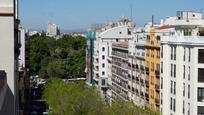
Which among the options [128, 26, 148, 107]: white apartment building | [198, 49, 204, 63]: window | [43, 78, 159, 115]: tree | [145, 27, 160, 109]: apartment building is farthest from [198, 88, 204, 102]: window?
[128, 26, 148, 107]: white apartment building

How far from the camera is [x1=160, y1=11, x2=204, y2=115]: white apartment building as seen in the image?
44.2m

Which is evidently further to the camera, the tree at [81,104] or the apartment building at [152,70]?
the apartment building at [152,70]

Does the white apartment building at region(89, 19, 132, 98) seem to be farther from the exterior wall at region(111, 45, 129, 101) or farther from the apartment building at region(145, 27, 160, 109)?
the apartment building at region(145, 27, 160, 109)

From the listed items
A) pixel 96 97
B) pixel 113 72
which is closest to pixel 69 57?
pixel 113 72

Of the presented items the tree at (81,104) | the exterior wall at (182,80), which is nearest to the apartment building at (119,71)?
the tree at (81,104)

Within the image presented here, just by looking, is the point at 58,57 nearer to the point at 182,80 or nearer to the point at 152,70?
the point at 152,70

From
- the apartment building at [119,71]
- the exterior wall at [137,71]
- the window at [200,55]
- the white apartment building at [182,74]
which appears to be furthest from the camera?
the apartment building at [119,71]

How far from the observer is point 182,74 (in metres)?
46.6

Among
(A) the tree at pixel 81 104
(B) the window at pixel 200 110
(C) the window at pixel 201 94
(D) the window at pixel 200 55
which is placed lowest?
(A) the tree at pixel 81 104

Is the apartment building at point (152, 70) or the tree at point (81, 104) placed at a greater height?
the apartment building at point (152, 70)

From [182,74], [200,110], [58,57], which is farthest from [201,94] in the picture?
[58,57]

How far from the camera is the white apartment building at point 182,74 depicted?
44200mm

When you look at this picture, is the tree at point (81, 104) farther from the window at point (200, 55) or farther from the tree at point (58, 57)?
the tree at point (58, 57)

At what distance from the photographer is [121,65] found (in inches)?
3073
